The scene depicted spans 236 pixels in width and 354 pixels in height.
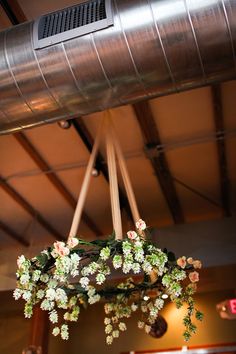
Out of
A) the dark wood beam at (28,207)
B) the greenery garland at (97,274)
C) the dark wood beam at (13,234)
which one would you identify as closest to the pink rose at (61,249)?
the greenery garland at (97,274)

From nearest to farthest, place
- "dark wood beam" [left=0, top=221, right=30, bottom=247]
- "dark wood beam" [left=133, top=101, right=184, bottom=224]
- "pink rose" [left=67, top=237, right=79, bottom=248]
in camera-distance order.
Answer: "pink rose" [left=67, top=237, right=79, bottom=248] → "dark wood beam" [left=133, top=101, right=184, bottom=224] → "dark wood beam" [left=0, top=221, right=30, bottom=247]

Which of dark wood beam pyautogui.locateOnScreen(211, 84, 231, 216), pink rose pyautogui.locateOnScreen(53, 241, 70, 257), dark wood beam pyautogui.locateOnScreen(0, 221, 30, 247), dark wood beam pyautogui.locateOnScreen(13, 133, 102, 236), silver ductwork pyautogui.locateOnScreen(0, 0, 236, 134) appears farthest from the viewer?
dark wood beam pyautogui.locateOnScreen(0, 221, 30, 247)

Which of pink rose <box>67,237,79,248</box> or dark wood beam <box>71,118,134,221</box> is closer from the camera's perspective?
pink rose <box>67,237,79,248</box>

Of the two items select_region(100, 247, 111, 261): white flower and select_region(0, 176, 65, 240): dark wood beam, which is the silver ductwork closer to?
select_region(100, 247, 111, 261): white flower

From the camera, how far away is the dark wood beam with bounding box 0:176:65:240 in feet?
16.0

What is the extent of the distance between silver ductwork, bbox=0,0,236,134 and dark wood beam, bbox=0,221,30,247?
3.74 metres

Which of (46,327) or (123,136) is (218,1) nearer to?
(123,136)

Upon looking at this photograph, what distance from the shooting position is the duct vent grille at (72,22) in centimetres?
205

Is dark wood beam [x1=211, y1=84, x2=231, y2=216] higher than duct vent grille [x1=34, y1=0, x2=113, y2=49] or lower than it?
higher

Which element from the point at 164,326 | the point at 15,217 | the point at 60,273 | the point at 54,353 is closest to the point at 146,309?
the point at 60,273

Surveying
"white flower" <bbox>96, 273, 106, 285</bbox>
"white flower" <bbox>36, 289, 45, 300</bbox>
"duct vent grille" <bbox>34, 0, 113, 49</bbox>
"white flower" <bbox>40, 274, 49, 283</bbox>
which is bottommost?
"white flower" <bbox>36, 289, 45, 300</bbox>

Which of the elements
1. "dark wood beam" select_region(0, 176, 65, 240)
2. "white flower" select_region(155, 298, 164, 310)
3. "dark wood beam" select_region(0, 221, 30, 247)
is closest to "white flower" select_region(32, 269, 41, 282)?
"white flower" select_region(155, 298, 164, 310)

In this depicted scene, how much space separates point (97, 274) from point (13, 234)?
417cm

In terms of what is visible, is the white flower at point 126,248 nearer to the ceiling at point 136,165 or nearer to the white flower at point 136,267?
the white flower at point 136,267
